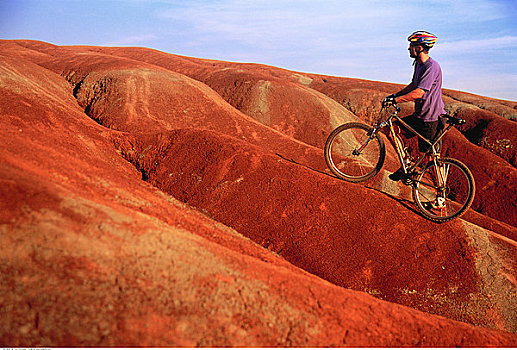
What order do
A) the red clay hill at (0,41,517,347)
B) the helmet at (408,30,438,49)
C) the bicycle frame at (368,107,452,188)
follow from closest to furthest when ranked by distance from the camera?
the red clay hill at (0,41,517,347), the helmet at (408,30,438,49), the bicycle frame at (368,107,452,188)

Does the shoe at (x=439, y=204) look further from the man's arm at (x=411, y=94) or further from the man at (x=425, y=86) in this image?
the man's arm at (x=411, y=94)

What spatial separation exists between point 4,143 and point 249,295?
3.64 m

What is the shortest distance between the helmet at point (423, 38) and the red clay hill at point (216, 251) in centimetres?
281

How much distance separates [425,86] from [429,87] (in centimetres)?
7

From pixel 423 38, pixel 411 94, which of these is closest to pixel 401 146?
pixel 411 94

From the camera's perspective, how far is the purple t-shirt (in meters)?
5.40

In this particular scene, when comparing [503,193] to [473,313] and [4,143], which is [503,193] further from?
[4,143]

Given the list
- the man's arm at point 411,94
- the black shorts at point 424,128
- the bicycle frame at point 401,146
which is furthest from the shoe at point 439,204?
the man's arm at point 411,94

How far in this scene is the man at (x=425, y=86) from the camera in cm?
539

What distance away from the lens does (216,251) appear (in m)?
3.07

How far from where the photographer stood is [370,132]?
6.28 meters

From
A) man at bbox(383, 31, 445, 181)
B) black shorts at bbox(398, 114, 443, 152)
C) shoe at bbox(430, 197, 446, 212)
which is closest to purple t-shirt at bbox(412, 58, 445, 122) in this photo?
man at bbox(383, 31, 445, 181)

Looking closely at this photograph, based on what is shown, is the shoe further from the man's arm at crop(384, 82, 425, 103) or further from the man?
the man's arm at crop(384, 82, 425, 103)

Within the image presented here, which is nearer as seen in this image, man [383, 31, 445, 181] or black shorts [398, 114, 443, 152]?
man [383, 31, 445, 181]
